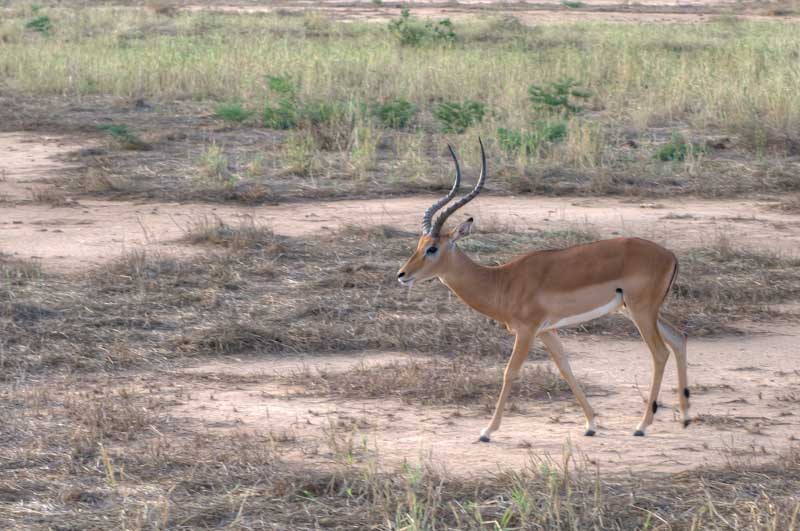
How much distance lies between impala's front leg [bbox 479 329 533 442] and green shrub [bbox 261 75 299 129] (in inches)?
333

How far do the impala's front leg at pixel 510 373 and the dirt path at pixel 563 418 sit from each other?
0.08 meters

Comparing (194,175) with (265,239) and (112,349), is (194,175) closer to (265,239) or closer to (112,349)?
(265,239)

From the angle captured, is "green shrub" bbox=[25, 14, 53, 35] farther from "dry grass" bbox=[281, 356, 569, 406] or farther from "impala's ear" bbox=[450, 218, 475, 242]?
"impala's ear" bbox=[450, 218, 475, 242]

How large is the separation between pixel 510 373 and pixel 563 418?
0.57m

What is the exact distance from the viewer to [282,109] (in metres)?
14.0

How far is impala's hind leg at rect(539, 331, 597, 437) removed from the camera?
5.67 meters

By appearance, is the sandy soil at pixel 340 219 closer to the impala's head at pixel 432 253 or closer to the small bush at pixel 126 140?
the small bush at pixel 126 140

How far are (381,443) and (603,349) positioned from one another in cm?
224

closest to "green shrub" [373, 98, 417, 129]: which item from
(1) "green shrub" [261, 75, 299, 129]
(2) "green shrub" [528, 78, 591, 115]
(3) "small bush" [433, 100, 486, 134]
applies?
(3) "small bush" [433, 100, 486, 134]

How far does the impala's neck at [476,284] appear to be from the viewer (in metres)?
5.81

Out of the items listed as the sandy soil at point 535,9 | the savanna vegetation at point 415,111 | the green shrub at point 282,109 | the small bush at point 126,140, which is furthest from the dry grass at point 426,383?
the sandy soil at point 535,9

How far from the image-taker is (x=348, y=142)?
13062 mm

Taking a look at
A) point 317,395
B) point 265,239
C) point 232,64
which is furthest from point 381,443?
point 232,64

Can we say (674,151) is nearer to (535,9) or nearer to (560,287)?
(560,287)
